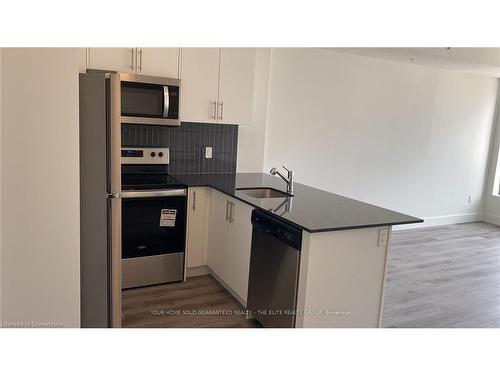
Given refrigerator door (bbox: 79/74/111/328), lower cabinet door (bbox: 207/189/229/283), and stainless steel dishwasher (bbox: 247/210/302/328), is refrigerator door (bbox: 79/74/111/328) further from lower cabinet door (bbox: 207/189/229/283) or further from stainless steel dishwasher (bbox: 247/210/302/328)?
lower cabinet door (bbox: 207/189/229/283)

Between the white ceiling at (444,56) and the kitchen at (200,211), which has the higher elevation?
the white ceiling at (444,56)

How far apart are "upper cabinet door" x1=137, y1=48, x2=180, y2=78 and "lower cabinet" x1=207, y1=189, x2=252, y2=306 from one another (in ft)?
3.67

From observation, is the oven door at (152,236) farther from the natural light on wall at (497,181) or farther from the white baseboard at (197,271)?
the natural light on wall at (497,181)

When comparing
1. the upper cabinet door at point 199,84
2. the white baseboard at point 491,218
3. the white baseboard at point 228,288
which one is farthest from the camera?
the white baseboard at point 491,218

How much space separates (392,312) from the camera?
336 cm

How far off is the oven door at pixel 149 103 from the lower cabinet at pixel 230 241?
31.0 inches

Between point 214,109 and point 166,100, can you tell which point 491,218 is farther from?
point 166,100

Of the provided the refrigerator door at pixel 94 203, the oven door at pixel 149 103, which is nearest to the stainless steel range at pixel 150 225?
the oven door at pixel 149 103

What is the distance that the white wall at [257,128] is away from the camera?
14.3 ft

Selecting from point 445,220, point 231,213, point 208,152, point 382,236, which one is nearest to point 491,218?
point 445,220

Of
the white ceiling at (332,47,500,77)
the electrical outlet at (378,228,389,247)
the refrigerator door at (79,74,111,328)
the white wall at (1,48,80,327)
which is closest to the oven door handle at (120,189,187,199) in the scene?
the refrigerator door at (79,74,111,328)
